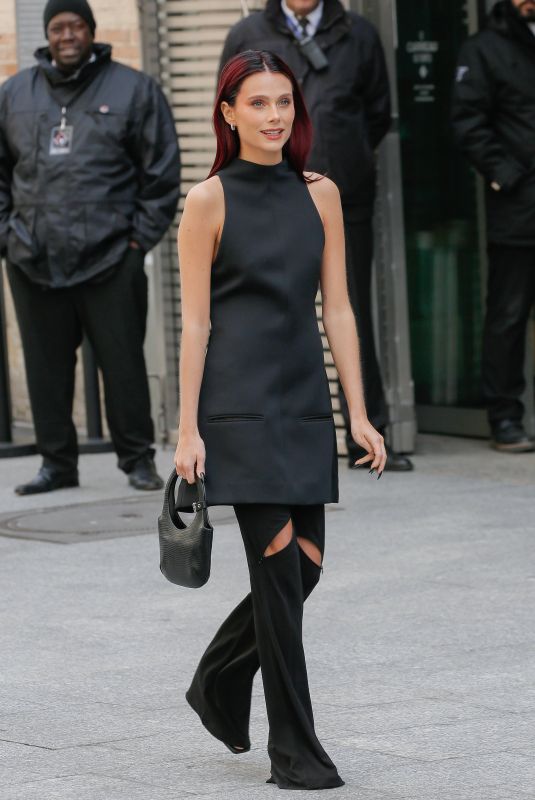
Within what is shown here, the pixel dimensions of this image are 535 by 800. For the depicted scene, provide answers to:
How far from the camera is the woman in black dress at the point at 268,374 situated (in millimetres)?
4656

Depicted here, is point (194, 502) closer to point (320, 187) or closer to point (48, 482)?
point (320, 187)

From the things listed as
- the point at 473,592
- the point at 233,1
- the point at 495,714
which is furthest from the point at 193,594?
the point at 233,1

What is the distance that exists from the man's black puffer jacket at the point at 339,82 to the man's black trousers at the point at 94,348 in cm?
106

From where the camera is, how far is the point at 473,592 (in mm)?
6840

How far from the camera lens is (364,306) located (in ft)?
32.2

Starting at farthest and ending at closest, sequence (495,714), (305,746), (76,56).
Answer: (76,56) < (495,714) < (305,746)

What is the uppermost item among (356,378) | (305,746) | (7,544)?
(356,378)

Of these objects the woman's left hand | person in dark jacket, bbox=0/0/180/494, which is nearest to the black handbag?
the woman's left hand

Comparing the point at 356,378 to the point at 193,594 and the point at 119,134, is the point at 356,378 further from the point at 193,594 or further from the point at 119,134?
the point at 119,134

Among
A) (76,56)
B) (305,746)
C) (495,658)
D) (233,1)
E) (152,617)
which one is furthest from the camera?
(233,1)

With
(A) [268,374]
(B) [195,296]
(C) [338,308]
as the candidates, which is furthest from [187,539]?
(C) [338,308]

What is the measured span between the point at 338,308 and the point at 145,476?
470 centimetres

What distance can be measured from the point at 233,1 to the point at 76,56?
1.62 m

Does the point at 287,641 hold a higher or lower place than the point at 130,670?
higher
